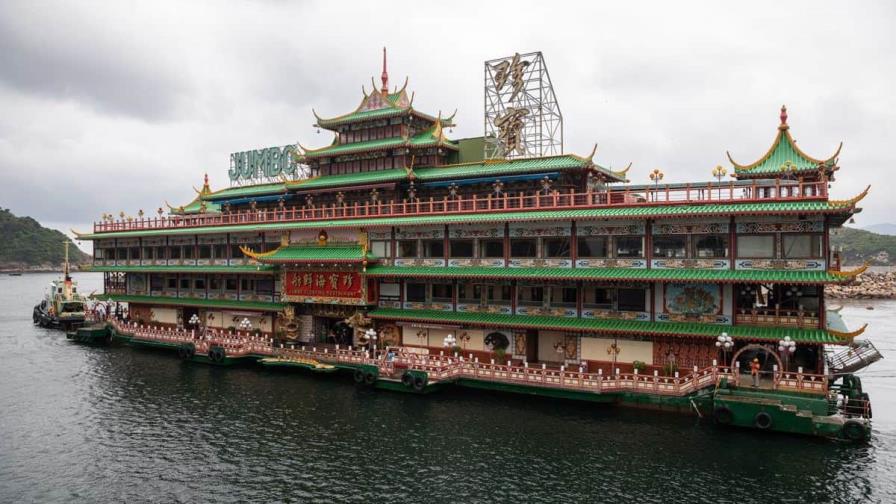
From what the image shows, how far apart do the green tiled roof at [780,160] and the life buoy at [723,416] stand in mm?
15157

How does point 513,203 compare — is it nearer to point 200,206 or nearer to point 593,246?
point 593,246

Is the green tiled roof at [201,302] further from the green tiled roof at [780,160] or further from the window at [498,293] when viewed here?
the green tiled roof at [780,160]

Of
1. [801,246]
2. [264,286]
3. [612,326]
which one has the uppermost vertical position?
[801,246]

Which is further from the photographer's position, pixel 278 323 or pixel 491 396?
pixel 278 323

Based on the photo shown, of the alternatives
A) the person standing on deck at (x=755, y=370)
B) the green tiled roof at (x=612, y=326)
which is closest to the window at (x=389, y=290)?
the green tiled roof at (x=612, y=326)

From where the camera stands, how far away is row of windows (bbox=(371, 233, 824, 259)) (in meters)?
36.2

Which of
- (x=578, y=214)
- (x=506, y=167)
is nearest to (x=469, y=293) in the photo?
(x=506, y=167)

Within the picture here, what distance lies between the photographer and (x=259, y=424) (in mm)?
35750

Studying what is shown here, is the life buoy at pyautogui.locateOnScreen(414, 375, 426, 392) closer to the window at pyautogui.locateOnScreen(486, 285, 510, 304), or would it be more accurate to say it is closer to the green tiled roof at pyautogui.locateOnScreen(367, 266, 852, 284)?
the green tiled roof at pyautogui.locateOnScreen(367, 266, 852, 284)

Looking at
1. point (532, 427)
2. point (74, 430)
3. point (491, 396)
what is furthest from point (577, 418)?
point (74, 430)

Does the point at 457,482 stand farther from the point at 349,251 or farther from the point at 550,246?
the point at 349,251

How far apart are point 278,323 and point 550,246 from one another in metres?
26.4

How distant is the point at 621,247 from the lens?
4078 cm

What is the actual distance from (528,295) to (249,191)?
37.7 metres
